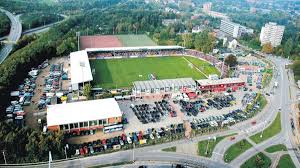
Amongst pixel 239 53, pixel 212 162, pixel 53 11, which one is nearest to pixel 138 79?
pixel 212 162

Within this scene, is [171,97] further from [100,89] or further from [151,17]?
[151,17]

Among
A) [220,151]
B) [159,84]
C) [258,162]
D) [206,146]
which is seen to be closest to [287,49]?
[159,84]

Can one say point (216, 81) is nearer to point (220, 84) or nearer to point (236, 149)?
point (220, 84)

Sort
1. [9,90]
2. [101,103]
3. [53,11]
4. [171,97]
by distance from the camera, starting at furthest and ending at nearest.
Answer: [53,11]
[171,97]
[9,90]
[101,103]

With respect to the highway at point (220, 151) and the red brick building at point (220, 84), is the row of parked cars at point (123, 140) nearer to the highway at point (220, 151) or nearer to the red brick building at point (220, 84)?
the highway at point (220, 151)

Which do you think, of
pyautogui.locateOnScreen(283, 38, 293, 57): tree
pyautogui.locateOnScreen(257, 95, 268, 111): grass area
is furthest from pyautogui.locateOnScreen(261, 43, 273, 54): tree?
pyautogui.locateOnScreen(257, 95, 268, 111): grass area
